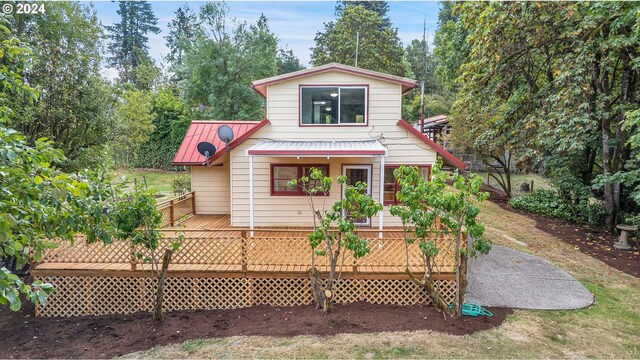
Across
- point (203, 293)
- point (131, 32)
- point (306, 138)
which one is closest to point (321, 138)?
point (306, 138)

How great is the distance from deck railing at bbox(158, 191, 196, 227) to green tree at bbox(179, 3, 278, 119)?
12.0 metres

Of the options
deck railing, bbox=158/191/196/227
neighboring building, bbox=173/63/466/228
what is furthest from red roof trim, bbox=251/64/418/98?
deck railing, bbox=158/191/196/227

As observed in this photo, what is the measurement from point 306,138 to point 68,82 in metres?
7.00

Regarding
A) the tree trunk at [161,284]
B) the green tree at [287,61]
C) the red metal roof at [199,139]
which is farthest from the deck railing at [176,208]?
the green tree at [287,61]

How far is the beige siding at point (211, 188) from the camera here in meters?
11.7

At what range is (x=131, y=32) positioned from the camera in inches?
1623

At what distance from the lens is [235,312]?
6.34 meters

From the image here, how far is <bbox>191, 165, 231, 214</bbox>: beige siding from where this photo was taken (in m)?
11.7

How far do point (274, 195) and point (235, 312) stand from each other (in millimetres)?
4202

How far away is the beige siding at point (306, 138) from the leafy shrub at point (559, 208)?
7.78 m

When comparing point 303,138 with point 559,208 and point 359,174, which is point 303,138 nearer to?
point 359,174

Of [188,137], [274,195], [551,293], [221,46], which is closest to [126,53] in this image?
[221,46]

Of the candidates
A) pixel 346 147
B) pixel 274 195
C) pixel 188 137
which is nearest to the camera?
pixel 346 147

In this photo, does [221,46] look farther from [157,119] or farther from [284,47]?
[284,47]
